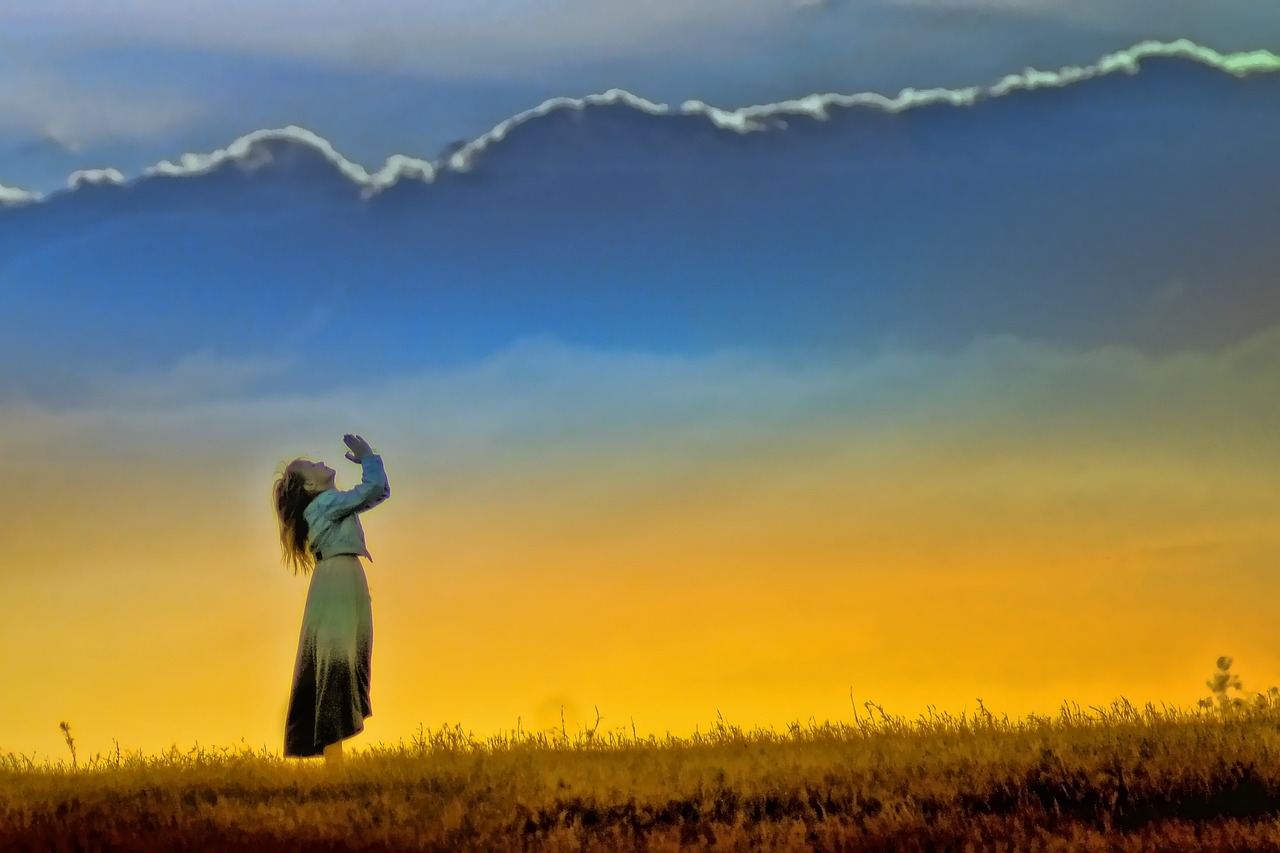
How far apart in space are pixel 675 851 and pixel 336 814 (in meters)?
3.19

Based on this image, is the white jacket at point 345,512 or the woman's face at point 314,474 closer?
the white jacket at point 345,512

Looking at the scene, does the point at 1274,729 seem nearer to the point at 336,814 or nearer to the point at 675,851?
the point at 675,851

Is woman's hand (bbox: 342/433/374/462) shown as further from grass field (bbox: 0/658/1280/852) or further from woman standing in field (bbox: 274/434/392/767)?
grass field (bbox: 0/658/1280/852)

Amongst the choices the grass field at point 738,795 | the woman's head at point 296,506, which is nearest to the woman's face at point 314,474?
the woman's head at point 296,506

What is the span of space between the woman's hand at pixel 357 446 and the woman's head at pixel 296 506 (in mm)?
766

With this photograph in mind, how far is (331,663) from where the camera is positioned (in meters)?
15.5

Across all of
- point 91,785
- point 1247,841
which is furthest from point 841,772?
point 91,785

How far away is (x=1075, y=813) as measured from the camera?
11469 mm

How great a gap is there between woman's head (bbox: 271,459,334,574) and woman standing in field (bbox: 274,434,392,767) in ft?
0.94

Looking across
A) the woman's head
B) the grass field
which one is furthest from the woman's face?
the grass field

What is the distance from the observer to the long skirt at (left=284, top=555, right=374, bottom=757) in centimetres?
1544

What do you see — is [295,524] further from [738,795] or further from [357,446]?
[738,795]

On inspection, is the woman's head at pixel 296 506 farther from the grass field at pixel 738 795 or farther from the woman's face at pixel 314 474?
the grass field at pixel 738 795

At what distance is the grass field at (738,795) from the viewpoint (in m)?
10.8
